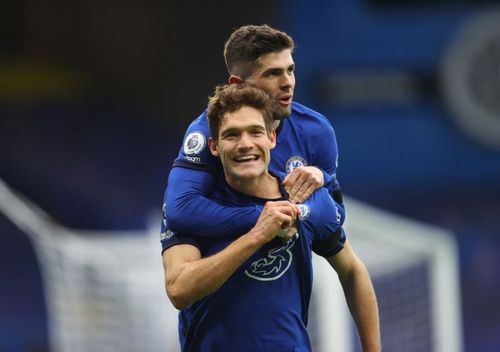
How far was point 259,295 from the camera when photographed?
333 cm

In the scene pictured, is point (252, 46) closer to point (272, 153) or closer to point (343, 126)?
point (272, 153)

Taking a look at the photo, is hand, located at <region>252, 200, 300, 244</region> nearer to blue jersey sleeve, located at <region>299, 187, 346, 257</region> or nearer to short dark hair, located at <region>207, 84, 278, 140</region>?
blue jersey sleeve, located at <region>299, 187, 346, 257</region>

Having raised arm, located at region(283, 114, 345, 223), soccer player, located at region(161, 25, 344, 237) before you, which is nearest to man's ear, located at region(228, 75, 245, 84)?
soccer player, located at region(161, 25, 344, 237)

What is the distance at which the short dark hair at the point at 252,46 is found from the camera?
3.46 metres

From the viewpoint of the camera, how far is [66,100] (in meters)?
10.4

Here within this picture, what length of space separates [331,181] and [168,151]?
6.75 meters

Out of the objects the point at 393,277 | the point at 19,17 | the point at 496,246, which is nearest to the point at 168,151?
the point at 19,17

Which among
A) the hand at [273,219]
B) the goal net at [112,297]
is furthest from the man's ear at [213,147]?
the goal net at [112,297]

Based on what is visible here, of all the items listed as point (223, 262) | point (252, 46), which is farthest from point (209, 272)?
point (252, 46)

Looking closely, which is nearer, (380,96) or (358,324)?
(358,324)

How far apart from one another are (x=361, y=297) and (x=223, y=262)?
629 millimetres

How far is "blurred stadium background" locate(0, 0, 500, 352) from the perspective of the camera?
9295 millimetres

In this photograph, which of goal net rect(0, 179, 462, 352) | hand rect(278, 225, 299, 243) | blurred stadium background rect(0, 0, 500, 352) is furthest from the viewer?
blurred stadium background rect(0, 0, 500, 352)

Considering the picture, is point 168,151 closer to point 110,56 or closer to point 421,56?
point 110,56
